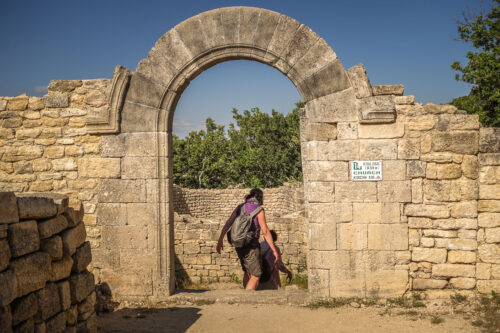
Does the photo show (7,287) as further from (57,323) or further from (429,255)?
(429,255)

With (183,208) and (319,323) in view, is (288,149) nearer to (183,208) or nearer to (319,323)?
(183,208)

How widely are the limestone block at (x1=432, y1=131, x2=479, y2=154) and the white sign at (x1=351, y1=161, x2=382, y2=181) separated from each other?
2.33ft

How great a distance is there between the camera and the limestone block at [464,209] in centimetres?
490

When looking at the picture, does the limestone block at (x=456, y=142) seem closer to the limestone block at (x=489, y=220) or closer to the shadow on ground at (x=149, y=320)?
→ the limestone block at (x=489, y=220)

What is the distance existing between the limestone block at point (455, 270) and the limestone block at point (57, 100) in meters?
5.21

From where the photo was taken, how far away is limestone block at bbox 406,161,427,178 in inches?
195

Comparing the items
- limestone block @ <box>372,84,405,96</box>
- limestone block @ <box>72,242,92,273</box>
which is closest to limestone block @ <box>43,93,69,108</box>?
limestone block @ <box>72,242,92,273</box>

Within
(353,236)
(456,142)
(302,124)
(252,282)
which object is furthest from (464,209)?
(252,282)

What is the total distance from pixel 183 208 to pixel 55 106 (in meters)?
9.80

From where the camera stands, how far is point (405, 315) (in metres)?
4.64

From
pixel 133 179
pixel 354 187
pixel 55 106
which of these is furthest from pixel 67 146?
pixel 354 187

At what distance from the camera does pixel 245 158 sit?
2391 cm

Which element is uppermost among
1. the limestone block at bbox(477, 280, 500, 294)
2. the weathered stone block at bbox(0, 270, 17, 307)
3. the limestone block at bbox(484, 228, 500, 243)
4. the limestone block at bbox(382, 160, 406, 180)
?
the limestone block at bbox(382, 160, 406, 180)

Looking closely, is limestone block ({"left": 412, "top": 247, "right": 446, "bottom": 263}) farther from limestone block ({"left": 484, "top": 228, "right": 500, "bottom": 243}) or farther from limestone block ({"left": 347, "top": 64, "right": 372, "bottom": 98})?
limestone block ({"left": 347, "top": 64, "right": 372, "bottom": 98})
